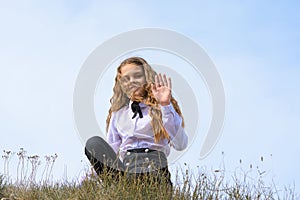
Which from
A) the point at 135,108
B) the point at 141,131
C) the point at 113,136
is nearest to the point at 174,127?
the point at 141,131

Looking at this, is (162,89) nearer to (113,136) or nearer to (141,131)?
(141,131)

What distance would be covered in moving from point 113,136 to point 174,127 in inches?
23.9

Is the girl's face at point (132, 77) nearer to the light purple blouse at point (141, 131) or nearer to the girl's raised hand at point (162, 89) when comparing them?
the light purple blouse at point (141, 131)

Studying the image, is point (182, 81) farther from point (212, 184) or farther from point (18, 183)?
point (18, 183)

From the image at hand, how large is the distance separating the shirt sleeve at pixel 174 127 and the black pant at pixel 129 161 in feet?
0.52

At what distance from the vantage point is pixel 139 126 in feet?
13.4

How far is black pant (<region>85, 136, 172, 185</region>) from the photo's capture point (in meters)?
3.90

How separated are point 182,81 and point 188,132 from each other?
1.41 ft

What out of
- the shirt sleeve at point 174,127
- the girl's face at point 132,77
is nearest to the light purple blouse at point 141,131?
the shirt sleeve at point 174,127

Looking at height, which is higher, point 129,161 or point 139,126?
point 139,126

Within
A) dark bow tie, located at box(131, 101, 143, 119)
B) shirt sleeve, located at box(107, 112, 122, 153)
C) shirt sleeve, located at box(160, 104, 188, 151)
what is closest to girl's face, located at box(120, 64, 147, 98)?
dark bow tie, located at box(131, 101, 143, 119)

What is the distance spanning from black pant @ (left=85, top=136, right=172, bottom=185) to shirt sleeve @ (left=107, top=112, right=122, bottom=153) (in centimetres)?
15

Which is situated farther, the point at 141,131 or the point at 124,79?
the point at 124,79

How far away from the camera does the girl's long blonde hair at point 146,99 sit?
3993mm
